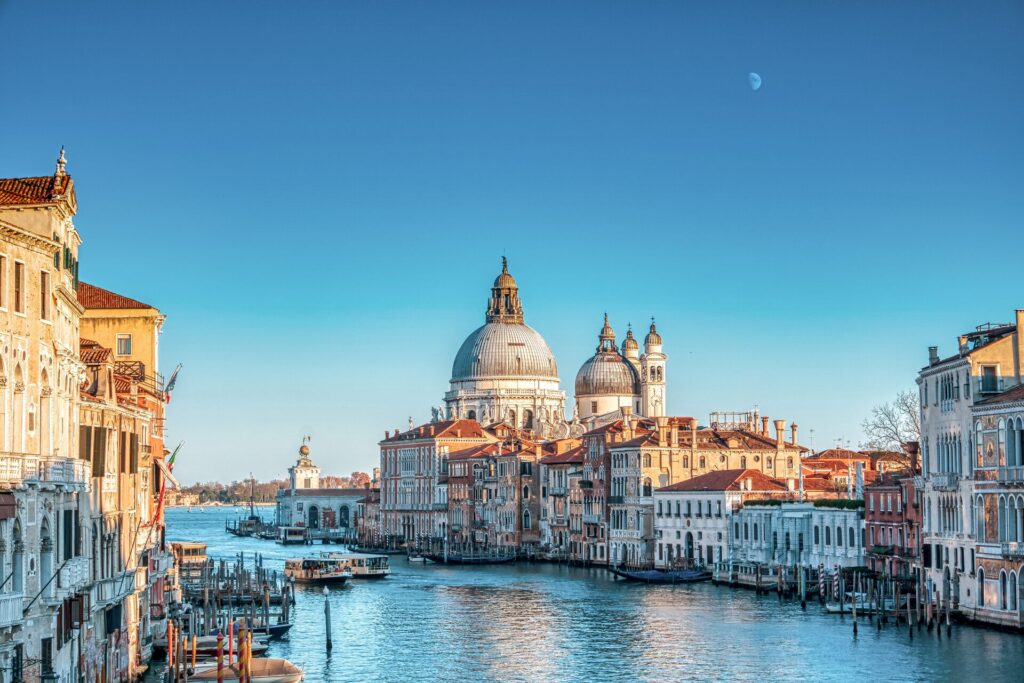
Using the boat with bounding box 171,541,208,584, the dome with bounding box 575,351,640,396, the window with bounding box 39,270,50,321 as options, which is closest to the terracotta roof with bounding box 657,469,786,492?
the boat with bounding box 171,541,208,584

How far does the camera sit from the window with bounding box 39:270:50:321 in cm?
2108

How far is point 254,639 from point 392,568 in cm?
4010

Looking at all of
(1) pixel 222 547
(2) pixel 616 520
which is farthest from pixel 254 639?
(1) pixel 222 547

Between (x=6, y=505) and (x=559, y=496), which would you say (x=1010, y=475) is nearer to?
(x=6, y=505)

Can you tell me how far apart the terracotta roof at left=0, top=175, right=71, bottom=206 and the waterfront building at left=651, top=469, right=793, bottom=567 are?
4379cm

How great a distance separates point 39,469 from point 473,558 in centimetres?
6304

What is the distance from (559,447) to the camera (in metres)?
92.5

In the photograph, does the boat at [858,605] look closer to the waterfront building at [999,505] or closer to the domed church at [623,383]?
the waterfront building at [999,505]

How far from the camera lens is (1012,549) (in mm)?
37344

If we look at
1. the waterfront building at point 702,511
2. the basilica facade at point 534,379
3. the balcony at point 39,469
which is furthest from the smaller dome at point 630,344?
the balcony at point 39,469

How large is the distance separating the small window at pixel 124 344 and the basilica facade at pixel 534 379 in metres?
75.7

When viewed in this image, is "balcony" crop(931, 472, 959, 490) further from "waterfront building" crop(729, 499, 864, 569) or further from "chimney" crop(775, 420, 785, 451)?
"chimney" crop(775, 420, 785, 451)

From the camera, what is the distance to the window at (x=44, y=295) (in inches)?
830

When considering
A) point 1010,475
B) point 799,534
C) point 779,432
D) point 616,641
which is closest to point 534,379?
point 779,432
